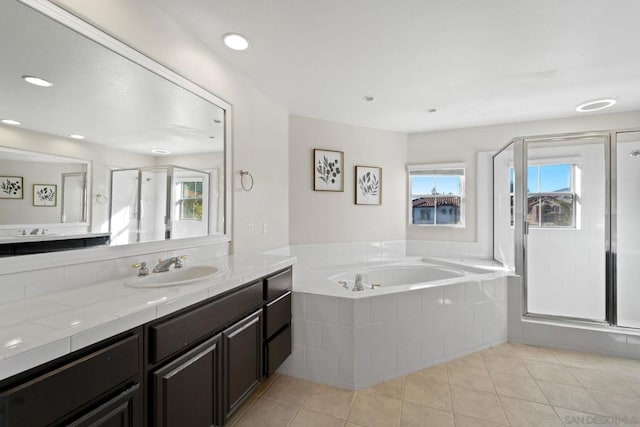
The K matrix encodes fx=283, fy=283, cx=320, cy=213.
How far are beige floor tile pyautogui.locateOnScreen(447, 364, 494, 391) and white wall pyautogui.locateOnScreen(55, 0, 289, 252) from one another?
72.9 inches

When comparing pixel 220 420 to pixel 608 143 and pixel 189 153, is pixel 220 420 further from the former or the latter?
pixel 608 143

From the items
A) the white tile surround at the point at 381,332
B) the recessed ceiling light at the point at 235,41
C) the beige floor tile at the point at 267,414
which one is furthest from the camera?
the white tile surround at the point at 381,332

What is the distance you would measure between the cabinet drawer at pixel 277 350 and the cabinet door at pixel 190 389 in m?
0.44

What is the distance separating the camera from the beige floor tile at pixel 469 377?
6.52ft

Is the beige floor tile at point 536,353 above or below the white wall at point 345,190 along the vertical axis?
below

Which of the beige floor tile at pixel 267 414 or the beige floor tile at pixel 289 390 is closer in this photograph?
the beige floor tile at pixel 267 414

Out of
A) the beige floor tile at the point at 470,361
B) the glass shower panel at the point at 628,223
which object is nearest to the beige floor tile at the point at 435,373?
the beige floor tile at the point at 470,361

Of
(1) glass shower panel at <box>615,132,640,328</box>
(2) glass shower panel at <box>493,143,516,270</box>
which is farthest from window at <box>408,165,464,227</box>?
(1) glass shower panel at <box>615,132,640,328</box>

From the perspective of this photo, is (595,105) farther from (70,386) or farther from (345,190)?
(70,386)

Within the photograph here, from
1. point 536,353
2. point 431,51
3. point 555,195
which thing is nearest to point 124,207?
point 431,51

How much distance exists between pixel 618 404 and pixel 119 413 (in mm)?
2711

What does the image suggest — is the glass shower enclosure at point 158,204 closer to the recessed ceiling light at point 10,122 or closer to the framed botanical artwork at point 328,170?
the recessed ceiling light at point 10,122

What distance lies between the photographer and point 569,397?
185 cm

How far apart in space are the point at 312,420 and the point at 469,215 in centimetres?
304
